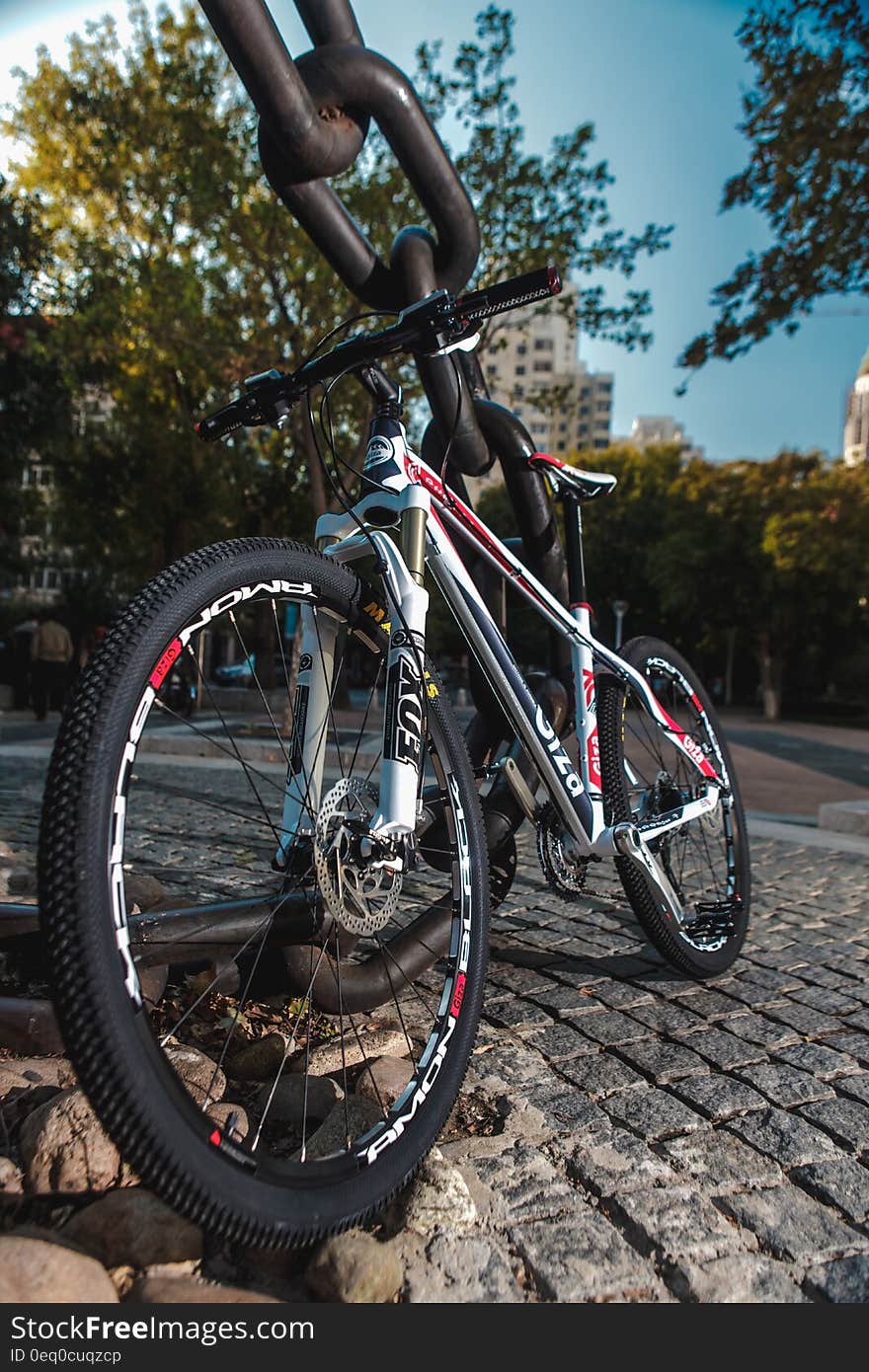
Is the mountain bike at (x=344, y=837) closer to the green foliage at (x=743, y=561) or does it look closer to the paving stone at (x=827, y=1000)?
the paving stone at (x=827, y=1000)

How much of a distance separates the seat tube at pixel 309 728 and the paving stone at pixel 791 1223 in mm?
1082

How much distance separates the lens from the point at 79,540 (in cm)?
2709

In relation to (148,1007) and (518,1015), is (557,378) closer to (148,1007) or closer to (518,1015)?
(518,1015)

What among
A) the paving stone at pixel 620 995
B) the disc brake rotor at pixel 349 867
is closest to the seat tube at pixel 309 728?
the disc brake rotor at pixel 349 867

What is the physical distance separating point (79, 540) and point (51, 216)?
937cm

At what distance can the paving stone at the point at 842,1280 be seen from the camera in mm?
1583

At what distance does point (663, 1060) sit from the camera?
2.54m

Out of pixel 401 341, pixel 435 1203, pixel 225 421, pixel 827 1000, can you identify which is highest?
pixel 401 341

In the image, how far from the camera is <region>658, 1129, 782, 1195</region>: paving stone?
1944 millimetres

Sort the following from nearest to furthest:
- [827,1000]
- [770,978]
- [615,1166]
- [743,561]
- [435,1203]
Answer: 1. [435,1203]
2. [615,1166]
3. [827,1000]
4. [770,978]
5. [743,561]

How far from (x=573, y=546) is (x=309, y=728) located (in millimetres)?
1310

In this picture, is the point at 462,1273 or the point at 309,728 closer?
the point at 462,1273

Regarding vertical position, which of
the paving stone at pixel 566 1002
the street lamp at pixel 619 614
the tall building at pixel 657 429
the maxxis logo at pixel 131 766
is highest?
the tall building at pixel 657 429

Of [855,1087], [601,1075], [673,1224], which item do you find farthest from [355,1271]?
[855,1087]
